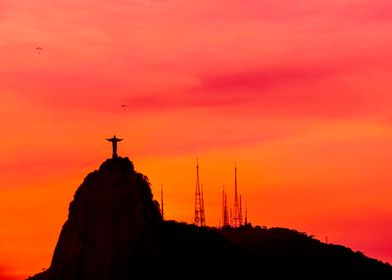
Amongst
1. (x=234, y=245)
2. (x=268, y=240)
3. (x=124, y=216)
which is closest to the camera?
Result: (x=124, y=216)

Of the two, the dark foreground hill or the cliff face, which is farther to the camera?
the dark foreground hill

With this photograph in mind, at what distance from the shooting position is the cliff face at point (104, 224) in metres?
135

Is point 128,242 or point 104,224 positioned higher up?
point 104,224

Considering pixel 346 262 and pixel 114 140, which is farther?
pixel 346 262

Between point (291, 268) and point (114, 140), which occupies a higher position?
point (114, 140)

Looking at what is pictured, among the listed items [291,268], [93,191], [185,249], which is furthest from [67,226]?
[291,268]

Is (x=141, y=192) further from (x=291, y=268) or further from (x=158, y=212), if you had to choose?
(x=291, y=268)

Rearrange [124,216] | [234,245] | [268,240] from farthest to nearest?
[268,240] → [234,245] → [124,216]

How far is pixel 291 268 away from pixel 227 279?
1807 centimetres

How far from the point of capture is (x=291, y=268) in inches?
6280

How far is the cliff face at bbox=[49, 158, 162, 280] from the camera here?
13462 cm

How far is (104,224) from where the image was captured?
135250mm

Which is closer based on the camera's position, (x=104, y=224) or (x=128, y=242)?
(x=104, y=224)

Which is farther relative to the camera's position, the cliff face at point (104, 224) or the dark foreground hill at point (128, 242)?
the dark foreground hill at point (128, 242)
